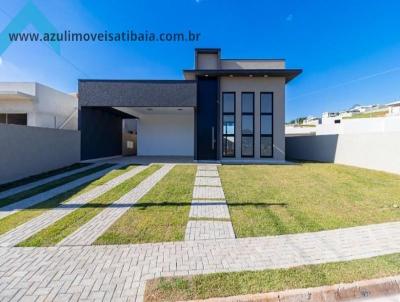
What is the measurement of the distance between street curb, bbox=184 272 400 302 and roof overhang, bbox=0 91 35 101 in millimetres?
16252

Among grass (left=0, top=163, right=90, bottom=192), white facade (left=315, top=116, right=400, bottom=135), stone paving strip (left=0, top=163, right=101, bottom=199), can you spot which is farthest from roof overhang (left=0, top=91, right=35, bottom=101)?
white facade (left=315, top=116, right=400, bottom=135)

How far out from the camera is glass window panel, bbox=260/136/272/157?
15.9 meters

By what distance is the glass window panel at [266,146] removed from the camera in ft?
52.2

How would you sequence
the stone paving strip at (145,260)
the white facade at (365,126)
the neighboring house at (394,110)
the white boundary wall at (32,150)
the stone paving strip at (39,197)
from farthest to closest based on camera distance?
the neighboring house at (394,110)
the white facade at (365,126)
the white boundary wall at (32,150)
the stone paving strip at (39,197)
the stone paving strip at (145,260)

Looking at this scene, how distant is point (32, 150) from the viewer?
1037 cm

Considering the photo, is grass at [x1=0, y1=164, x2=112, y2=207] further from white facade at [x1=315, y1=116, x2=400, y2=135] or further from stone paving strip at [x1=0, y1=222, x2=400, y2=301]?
white facade at [x1=315, y1=116, x2=400, y2=135]

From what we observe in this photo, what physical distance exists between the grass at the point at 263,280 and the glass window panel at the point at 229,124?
1275 centimetres

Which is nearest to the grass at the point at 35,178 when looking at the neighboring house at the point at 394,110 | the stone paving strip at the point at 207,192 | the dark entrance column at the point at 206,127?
the stone paving strip at the point at 207,192

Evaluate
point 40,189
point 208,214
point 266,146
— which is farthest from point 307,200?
point 266,146

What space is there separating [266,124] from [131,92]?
869 centimetres

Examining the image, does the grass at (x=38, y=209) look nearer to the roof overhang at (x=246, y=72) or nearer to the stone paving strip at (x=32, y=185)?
the stone paving strip at (x=32, y=185)

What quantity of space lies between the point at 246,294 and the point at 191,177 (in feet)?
24.9

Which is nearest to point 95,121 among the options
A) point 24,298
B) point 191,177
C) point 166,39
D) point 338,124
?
point 166,39

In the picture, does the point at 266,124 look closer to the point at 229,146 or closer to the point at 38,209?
the point at 229,146
